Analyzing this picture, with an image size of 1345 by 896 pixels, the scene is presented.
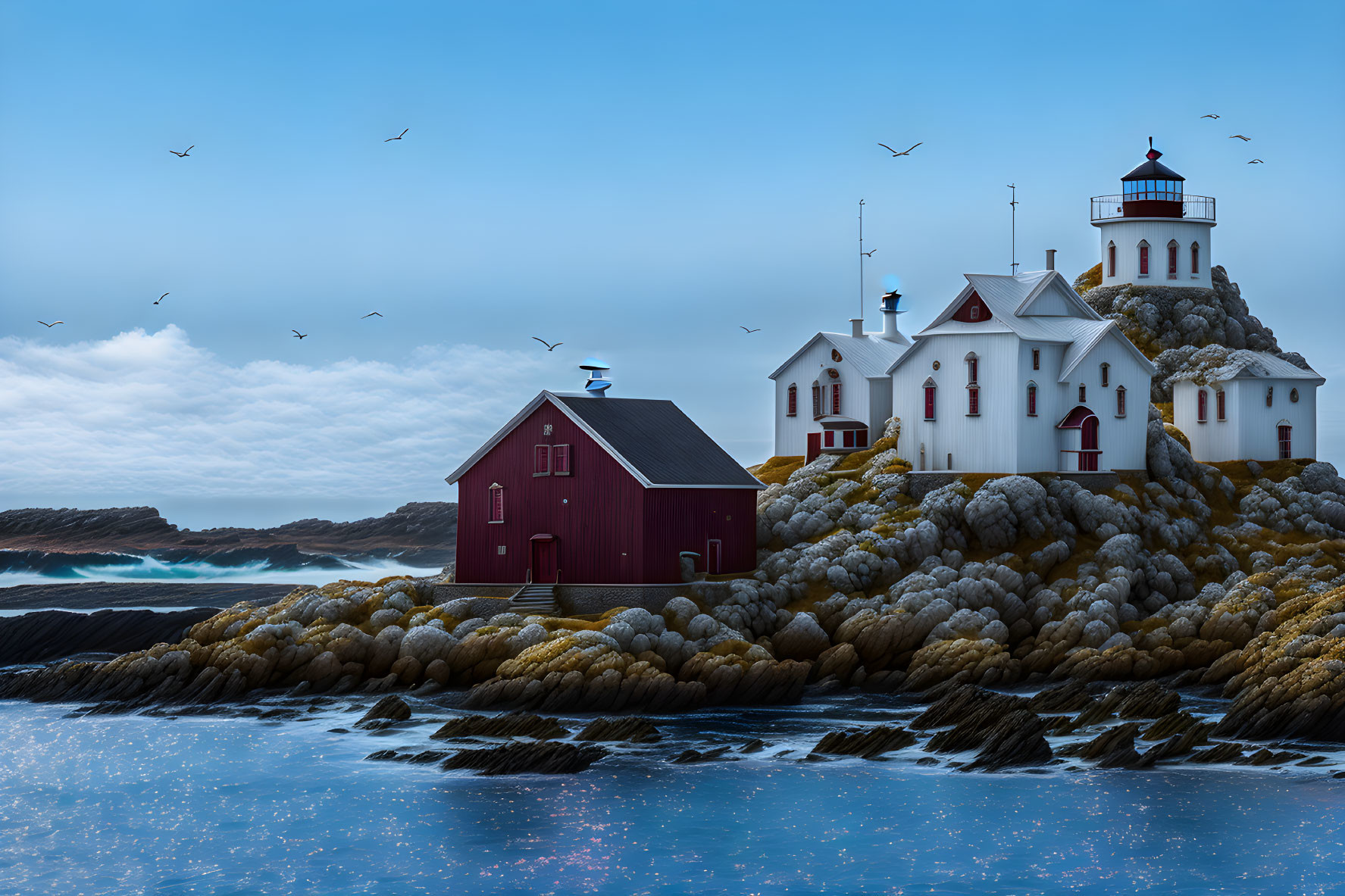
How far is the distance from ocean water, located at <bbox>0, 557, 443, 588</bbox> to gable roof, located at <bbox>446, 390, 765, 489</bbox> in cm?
4151

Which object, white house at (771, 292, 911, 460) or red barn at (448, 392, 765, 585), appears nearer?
red barn at (448, 392, 765, 585)

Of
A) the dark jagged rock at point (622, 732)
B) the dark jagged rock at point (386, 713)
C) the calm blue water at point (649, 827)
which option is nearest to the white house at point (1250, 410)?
the calm blue water at point (649, 827)

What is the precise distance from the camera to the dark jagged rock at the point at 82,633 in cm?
5416

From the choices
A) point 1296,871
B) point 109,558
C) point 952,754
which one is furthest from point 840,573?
point 109,558

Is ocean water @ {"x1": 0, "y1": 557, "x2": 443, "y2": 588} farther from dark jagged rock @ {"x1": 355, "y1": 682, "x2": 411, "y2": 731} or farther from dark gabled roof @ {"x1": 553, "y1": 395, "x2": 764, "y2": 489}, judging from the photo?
dark jagged rock @ {"x1": 355, "y1": 682, "x2": 411, "y2": 731}

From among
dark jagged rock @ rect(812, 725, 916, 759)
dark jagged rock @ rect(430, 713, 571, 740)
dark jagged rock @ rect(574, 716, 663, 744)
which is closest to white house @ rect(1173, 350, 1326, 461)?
dark jagged rock @ rect(812, 725, 916, 759)

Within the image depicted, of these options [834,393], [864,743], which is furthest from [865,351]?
[864,743]

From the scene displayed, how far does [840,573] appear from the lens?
48.3 meters

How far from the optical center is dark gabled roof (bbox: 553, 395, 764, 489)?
4741cm

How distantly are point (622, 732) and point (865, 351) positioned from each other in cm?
3023

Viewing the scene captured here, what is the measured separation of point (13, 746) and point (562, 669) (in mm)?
14187

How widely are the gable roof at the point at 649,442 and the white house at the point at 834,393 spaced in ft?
37.9

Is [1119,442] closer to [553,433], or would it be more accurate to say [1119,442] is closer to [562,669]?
[553,433]

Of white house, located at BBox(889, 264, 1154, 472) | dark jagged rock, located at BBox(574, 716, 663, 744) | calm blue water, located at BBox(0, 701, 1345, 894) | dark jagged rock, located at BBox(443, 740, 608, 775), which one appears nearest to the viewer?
calm blue water, located at BBox(0, 701, 1345, 894)
